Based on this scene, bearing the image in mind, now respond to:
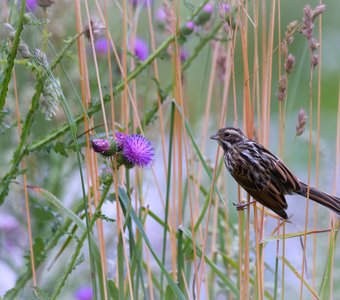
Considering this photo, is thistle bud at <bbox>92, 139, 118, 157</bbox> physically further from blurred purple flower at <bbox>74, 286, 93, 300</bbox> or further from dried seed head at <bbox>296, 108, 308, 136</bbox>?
blurred purple flower at <bbox>74, 286, 93, 300</bbox>

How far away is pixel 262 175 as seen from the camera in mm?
2051

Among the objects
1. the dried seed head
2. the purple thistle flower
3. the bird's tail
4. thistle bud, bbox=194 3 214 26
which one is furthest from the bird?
thistle bud, bbox=194 3 214 26

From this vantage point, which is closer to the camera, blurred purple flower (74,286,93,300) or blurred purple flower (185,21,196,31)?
blurred purple flower (185,21,196,31)

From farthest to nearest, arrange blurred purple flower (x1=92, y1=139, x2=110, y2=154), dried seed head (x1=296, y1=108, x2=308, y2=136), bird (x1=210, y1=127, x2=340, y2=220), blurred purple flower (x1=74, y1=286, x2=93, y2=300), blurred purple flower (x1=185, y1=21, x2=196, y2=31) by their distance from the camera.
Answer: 1. blurred purple flower (x1=74, y1=286, x2=93, y2=300)
2. blurred purple flower (x1=185, y1=21, x2=196, y2=31)
3. bird (x1=210, y1=127, x2=340, y2=220)
4. dried seed head (x1=296, y1=108, x2=308, y2=136)
5. blurred purple flower (x1=92, y1=139, x2=110, y2=154)

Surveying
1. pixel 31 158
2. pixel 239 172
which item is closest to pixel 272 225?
pixel 31 158

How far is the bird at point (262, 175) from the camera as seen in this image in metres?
2.01

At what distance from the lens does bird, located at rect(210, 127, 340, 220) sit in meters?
2.01

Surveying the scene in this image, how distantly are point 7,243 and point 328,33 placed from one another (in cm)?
350

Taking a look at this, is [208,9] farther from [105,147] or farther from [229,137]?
[105,147]

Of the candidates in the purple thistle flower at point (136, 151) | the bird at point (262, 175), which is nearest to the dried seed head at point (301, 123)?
the bird at point (262, 175)

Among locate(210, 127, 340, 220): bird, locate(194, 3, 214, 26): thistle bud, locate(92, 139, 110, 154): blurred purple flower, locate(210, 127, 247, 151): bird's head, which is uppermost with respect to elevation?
locate(194, 3, 214, 26): thistle bud

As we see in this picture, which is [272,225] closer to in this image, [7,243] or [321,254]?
[321,254]

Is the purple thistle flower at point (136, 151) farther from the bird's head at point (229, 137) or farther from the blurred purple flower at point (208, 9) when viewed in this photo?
the blurred purple flower at point (208, 9)

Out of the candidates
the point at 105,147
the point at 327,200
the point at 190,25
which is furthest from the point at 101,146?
the point at 190,25
